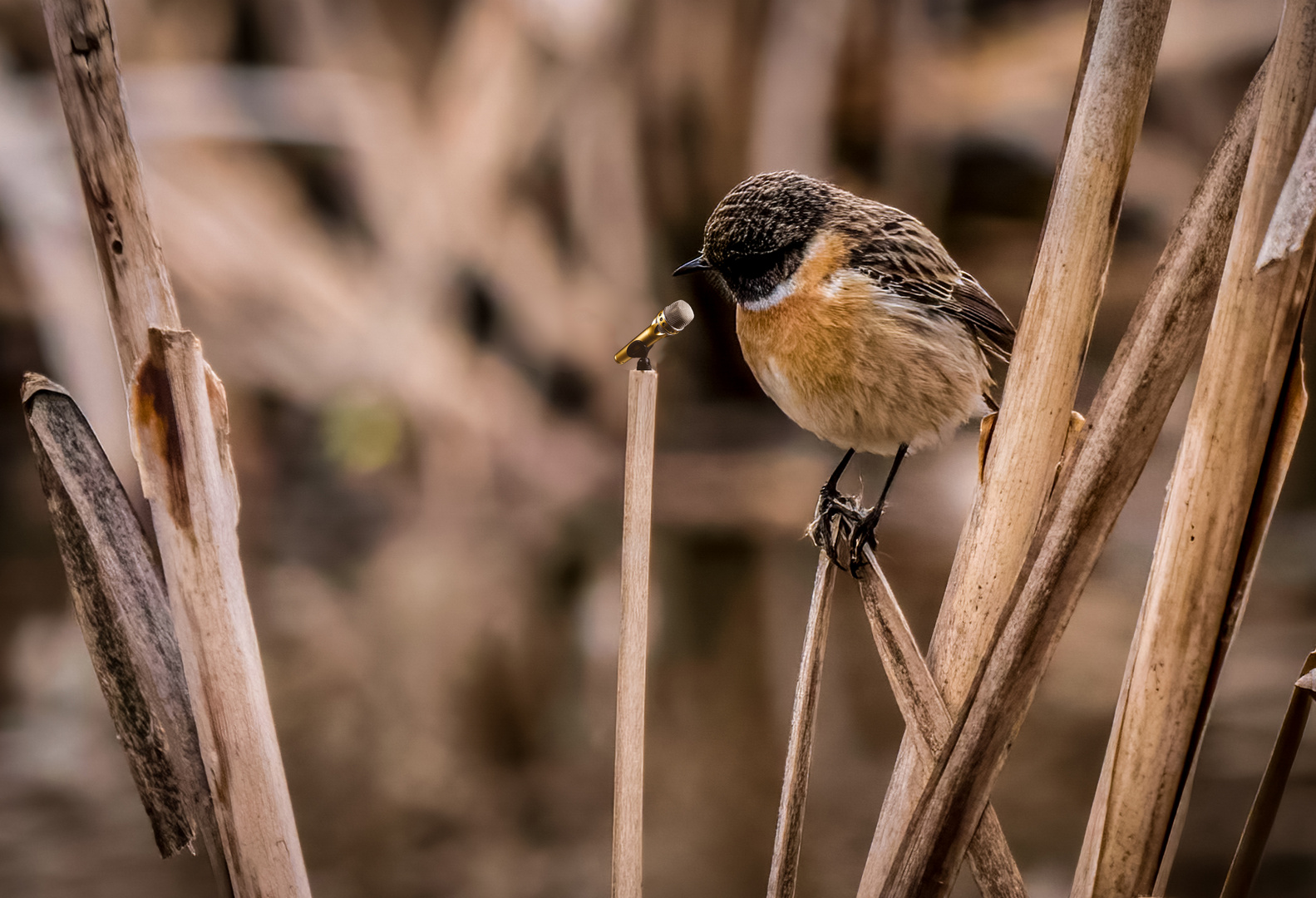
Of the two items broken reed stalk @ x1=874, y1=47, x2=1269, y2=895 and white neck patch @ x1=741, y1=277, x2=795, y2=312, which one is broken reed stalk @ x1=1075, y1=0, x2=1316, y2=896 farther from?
white neck patch @ x1=741, y1=277, x2=795, y2=312

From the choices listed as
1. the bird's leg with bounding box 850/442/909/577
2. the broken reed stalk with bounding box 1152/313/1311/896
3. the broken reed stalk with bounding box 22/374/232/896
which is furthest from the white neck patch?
the broken reed stalk with bounding box 22/374/232/896

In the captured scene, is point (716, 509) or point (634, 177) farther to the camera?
point (716, 509)

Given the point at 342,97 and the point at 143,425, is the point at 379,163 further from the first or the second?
the point at 143,425

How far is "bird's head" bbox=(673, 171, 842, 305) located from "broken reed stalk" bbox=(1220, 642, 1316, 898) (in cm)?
→ 88

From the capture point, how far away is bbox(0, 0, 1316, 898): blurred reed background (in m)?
3.25

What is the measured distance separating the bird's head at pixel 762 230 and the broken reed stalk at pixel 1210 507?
0.70 m

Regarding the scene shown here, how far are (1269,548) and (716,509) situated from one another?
2.11 metres

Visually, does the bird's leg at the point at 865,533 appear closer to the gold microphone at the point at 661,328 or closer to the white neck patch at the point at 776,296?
the white neck patch at the point at 776,296

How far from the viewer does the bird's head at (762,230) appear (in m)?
1.46

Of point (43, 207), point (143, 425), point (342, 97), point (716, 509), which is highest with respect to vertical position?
point (342, 97)

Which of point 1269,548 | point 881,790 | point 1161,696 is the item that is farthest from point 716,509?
point 1161,696

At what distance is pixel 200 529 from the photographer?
102cm

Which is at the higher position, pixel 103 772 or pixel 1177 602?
pixel 1177 602

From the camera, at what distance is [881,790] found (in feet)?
12.1
